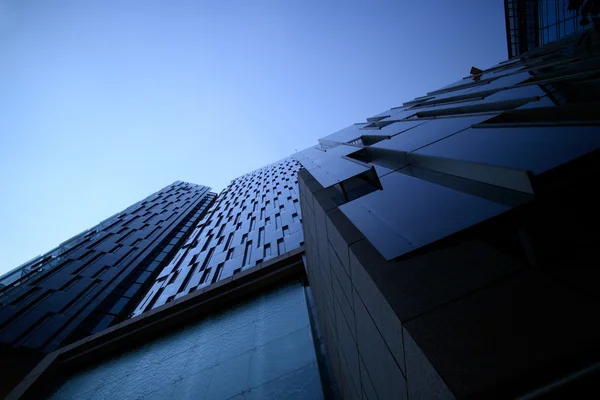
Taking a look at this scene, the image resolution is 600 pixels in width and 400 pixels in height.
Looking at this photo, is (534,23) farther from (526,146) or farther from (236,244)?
(236,244)

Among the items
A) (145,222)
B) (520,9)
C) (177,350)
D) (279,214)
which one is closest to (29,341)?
(177,350)

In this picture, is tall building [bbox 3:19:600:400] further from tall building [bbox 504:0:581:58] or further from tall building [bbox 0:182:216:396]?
tall building [bbox 504:0:581:58]

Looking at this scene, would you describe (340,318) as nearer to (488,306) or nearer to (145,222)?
(488,306)

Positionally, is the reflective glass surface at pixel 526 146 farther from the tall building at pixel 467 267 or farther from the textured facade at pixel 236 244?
the textured facade at pixel 236 244

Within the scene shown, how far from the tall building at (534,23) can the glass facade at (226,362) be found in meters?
30.7

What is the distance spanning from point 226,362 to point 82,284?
95.2 ft

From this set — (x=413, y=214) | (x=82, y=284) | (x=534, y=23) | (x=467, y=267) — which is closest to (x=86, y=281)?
(x=82, y=284)

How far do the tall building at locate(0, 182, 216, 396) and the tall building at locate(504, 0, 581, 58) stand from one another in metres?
48.8

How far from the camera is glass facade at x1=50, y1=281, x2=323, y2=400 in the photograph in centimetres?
761

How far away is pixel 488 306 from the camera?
2160mm

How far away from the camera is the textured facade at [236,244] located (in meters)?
23.7

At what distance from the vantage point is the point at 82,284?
28.5 meters

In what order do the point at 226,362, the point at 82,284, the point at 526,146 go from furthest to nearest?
the point at 82,284 < the point at 226,362 < the point at 526,146

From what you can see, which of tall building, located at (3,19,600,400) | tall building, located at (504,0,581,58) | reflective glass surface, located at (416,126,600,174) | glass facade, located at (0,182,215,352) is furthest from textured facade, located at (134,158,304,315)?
tall building, located at (504,0,581,58)
